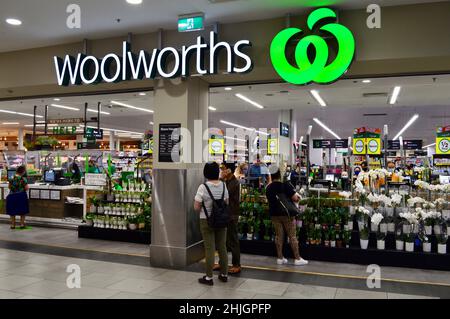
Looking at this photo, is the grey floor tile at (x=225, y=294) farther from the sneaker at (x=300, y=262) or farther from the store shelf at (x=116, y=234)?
the store shelf at (x=116, y=234)

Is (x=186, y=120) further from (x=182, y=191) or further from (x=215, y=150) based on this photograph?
(x=215, y=150)

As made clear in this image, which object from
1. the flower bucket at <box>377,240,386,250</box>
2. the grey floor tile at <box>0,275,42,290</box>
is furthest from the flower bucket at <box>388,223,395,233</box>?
the grey floor tile at <box>0,275,42,290</box>

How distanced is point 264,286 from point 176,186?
6.56 feet

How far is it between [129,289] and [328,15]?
4.23 m

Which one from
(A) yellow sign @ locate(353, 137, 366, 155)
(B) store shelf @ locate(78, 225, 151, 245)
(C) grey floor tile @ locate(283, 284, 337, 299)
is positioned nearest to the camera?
(C) grey floor tile @ locate(283, 284, 337, 299)

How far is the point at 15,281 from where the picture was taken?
4.86m

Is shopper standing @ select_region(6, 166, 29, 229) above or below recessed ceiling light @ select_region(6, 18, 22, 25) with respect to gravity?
below

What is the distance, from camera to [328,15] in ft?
15.9

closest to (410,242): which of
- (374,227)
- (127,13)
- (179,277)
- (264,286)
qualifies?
(374,227)

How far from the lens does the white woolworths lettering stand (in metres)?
5.27

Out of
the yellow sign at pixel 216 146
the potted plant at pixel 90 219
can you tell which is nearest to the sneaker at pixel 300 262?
the potted plant at pixel 90 219

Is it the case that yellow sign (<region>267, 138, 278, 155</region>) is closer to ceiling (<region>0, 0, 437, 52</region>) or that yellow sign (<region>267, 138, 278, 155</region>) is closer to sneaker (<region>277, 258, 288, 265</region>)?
sneaker (<region>277, 258, 288, 265</region>)

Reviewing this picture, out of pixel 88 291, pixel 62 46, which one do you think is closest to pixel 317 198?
pixel 88 291

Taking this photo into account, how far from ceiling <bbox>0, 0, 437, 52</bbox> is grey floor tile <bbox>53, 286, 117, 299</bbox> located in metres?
3.62
